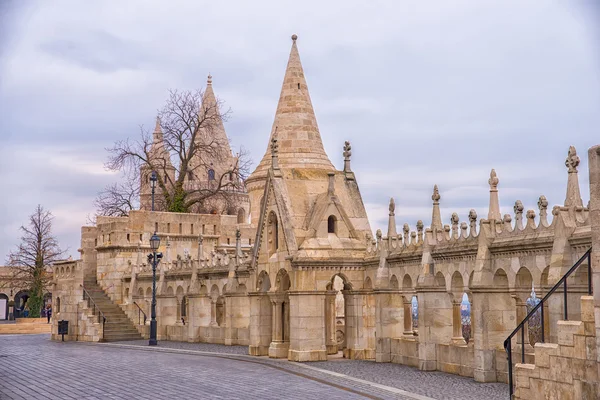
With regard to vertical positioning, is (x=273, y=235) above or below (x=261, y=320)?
above

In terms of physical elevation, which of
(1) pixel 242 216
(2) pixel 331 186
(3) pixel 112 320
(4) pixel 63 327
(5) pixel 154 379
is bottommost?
(5) pixel 154 379

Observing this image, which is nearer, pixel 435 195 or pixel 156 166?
pixel 435 195

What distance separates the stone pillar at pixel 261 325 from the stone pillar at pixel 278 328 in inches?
25.5

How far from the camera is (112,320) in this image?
36.7 meters

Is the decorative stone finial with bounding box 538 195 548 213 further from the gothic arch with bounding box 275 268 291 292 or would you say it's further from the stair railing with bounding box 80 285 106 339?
the stair railing with bounding box 80 285 106 339

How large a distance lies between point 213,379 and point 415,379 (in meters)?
4.51

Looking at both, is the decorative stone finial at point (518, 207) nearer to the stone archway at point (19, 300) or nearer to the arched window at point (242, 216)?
the arched window at point (242, 216)

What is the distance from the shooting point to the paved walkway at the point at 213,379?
15781 mm

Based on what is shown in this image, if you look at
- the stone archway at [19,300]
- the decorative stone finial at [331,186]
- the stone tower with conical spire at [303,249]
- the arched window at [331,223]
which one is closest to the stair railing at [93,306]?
the stone tower with conical spire at [303,249]

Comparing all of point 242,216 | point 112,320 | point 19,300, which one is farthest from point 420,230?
point 19,300

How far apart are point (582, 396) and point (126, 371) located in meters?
12.2

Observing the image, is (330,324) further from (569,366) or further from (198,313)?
(569,366)

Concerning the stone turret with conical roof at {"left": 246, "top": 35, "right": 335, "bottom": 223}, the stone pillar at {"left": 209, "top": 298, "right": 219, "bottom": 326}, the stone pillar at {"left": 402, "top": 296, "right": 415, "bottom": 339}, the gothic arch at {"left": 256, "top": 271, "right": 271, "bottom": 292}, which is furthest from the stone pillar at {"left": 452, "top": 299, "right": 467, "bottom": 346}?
the stone pillar at {"left": 209, "top": 298, "right": 219, "bottom": 326}

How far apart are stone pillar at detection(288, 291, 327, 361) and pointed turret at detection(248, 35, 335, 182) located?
4924 millimetres
